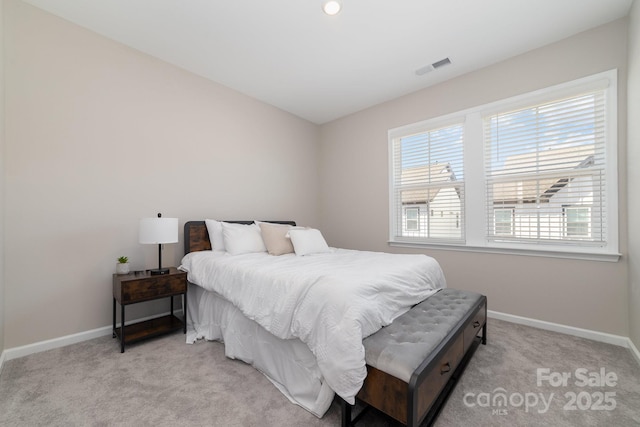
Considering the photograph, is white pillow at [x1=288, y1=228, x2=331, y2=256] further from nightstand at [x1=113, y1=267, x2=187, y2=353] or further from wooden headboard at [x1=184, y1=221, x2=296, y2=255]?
nightstand at [x1=113, y1=267, x2=187, y2=353]

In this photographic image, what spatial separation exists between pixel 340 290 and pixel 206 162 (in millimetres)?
2541

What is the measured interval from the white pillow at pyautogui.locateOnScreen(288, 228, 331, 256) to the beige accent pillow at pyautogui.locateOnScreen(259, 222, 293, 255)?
81 mm

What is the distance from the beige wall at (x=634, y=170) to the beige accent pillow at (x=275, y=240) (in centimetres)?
296

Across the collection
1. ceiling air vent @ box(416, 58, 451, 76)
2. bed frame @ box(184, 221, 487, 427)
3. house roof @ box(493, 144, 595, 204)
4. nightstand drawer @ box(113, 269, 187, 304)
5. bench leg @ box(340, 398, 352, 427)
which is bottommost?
bench leg @ box(340, 398, 352, 427)

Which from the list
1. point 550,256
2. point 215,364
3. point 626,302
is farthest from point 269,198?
point 626,302

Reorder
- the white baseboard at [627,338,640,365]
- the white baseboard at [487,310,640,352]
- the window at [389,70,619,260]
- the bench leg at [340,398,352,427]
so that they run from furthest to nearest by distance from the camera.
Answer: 1. the window at [389,70,619,260]
2. the white baseboard at [487,310,640,352]
3. the white baseboard at [627,338,640,365]
4. the bench leg at [340,398,352,427]

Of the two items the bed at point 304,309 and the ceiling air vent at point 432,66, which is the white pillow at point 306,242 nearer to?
the bed at point 304,309

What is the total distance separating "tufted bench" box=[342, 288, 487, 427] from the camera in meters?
1.19

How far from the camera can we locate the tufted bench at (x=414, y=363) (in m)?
1.19

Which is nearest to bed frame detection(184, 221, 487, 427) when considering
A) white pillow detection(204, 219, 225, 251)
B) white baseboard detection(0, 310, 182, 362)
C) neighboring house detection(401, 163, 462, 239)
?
neighboring house detection(401, 163, 462, 239)

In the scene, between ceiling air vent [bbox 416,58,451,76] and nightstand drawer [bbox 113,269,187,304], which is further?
ceiling air vent [bbox 416,58,451,76]

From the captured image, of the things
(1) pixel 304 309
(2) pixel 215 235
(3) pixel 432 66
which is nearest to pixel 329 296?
(1) pixel 304 309

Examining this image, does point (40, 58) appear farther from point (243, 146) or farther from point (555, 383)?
point (555, 383)

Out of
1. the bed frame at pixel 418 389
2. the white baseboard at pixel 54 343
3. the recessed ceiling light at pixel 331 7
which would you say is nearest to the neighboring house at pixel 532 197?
the bed frame at pixel 418 389
